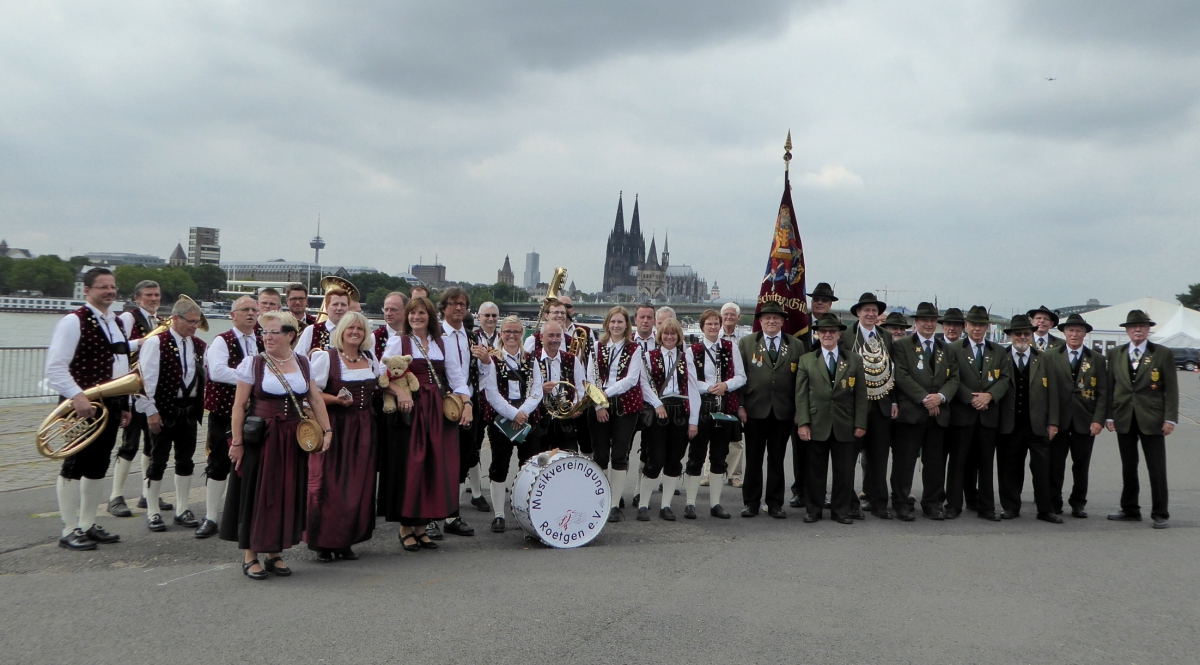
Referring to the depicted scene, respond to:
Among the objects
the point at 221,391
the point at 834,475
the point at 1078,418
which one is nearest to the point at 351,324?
the point at 221,391

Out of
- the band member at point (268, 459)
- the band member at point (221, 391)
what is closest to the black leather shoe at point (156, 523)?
the band member at point (221, 391)

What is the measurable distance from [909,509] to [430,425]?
4.86m

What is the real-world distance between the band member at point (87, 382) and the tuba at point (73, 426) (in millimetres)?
61

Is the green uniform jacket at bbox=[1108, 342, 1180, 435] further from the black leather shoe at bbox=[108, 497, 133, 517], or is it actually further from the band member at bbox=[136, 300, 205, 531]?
the black leather shoe at bbox=[108, 497, 133, 517]

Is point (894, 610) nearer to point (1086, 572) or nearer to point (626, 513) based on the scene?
point (1086, 572)

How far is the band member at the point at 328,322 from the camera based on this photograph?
7.21 metres

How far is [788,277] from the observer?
10.1 meters

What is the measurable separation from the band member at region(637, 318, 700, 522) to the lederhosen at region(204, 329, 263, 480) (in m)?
3.60

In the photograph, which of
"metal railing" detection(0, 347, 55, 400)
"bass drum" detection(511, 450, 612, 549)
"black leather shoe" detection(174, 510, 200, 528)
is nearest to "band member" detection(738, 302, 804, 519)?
"bass drum" detection(511, 450, 612, 549)

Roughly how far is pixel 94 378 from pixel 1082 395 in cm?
936

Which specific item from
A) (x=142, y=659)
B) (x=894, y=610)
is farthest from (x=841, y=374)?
(x=142, y=659)

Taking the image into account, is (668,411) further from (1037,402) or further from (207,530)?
(207,530)

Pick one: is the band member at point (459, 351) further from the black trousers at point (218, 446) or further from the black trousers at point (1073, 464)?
the black trousers at point (1073, 464)

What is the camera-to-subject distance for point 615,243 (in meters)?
181
